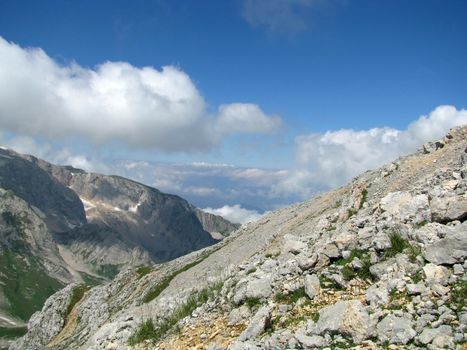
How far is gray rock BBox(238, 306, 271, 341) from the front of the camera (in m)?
16.7

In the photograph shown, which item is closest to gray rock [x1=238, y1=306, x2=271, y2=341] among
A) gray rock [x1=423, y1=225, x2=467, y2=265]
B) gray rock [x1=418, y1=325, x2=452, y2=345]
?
gray rock [x1=418, y1=325, x2=452, y2=345]

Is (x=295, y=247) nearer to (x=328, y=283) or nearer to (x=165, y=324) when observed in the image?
(x=328, y=283)

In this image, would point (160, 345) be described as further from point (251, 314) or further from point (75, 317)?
point (75, 317)

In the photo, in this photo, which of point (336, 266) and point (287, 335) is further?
point (336, 266)

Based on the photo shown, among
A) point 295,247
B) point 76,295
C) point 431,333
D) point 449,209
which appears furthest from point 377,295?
point 76,295

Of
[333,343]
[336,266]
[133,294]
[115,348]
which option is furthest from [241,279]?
[133,294]

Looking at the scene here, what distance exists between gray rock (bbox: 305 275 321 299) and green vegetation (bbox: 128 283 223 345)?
629 cm

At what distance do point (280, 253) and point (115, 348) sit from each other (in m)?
10.7

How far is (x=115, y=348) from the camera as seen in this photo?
22625 mm

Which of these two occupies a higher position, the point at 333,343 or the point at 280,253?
the point at 280,253

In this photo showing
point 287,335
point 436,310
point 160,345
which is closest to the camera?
point 436,310

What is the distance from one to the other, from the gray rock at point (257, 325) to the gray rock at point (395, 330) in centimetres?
468

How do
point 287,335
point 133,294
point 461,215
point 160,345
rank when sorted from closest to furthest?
point 287,335, point 461,215, point 160,345, point 133,294

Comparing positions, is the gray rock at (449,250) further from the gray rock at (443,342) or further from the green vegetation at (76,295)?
the green vegetation at (76,295)
